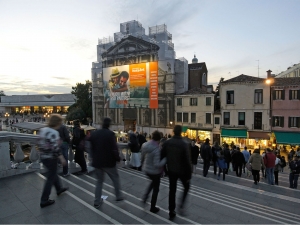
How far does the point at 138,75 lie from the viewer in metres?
34.0

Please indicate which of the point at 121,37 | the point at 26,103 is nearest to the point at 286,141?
the point at 121,37

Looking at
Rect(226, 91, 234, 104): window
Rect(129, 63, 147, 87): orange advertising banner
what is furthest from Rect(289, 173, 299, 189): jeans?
Rect(129, 63, 147, 87): orange advertising banner

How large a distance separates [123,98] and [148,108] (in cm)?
529

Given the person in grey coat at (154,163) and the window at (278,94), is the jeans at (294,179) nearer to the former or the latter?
the person in grey coat at (154,163)

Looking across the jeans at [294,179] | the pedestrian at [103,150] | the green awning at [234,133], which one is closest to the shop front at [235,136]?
the green awning at [234,133]

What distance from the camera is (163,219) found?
3516mm

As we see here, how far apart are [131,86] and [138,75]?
240cm

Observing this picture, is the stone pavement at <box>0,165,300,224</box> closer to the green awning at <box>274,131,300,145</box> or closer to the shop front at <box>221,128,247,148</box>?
the green awning at <box>274,131,300,145</box>

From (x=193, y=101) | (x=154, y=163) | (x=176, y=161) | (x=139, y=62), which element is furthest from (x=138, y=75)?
(x=176, y=161)

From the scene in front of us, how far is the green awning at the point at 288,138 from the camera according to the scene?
21.8 m

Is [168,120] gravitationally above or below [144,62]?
below

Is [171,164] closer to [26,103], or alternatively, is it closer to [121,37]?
[121,37]

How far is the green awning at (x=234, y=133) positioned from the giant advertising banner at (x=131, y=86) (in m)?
11.4

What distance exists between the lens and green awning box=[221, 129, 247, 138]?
979 inches
